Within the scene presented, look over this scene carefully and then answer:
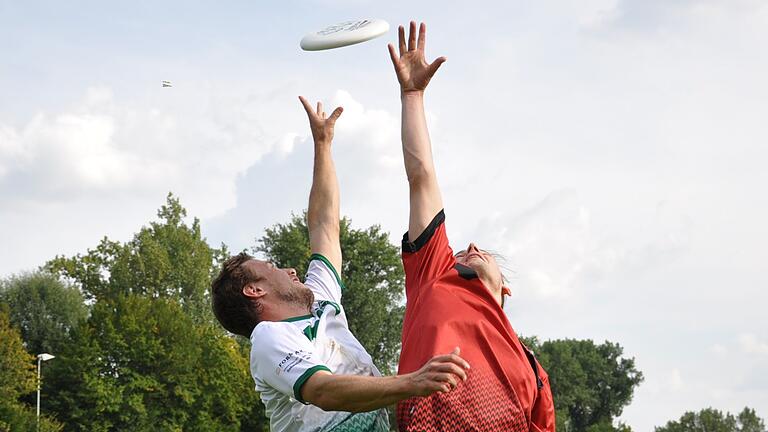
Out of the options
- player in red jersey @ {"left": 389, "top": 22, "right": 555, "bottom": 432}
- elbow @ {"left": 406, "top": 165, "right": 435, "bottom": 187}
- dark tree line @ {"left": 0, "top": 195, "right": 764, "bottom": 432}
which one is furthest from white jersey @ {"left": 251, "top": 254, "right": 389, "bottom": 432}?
dark tree line @ {"left": 0, "top": 195, "right": 764, "bottom": 432}

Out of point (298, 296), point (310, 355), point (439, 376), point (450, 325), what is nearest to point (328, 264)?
point (298, 296)

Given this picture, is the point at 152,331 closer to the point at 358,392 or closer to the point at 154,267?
the point at 154,267

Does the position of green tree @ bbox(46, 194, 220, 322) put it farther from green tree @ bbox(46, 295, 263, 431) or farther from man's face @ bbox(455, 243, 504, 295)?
man's face @ bbox(455, 243, 504, 295)

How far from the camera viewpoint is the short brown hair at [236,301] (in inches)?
283

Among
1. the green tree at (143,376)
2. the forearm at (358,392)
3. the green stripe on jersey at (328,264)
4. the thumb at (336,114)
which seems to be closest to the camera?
the forearm at (358,392)

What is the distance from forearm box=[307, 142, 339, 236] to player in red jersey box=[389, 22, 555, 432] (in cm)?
147

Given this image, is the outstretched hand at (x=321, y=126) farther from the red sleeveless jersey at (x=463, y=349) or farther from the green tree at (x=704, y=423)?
the green tree at (x=704, y=423)

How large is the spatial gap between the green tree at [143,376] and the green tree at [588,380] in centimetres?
3532

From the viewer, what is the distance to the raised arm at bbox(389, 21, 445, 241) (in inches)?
285

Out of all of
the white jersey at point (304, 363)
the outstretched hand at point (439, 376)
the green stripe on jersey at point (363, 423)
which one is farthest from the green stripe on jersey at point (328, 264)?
the outstretched hand at point (439, 376)

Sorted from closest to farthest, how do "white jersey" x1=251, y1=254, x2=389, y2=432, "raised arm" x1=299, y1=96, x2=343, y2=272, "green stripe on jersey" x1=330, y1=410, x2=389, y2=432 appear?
1. "white jersey" x1=251, y1=254, x2=389, y2=432
2. "green stripe on jersey" x1=330, y1=410, x2=389, y2=432
3. "raised arm" x1=299, y1=96, x2=343, y2=272

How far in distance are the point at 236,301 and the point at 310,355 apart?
38.1 inches

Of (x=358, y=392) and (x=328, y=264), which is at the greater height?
(x=328, y=264)

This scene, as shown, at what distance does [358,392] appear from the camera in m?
5.96
